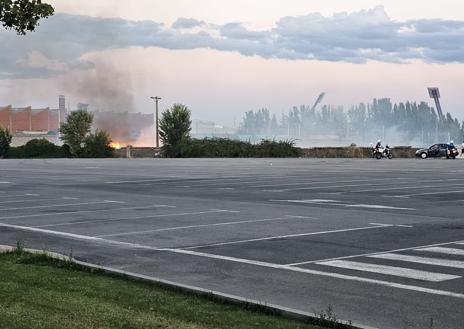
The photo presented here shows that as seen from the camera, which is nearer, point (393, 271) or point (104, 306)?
point (104, 306)

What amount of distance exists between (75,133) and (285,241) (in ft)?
274

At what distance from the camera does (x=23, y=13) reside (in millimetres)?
9203

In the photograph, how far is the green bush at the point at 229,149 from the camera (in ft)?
281

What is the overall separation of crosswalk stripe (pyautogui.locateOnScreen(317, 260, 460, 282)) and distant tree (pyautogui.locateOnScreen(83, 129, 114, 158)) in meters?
83.0

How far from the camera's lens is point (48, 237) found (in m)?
14.4

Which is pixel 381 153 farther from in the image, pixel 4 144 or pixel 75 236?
pixel 75 236

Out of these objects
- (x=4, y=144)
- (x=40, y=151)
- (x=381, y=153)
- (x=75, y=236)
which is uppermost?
(x=4, y=144)

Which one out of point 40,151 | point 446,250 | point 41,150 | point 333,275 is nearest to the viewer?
point 333,275

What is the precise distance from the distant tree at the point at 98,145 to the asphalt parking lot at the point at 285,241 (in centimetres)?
6623

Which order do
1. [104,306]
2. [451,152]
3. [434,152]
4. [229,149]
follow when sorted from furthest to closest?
[229,149] < [434,152] < [451,152] < [104,306]

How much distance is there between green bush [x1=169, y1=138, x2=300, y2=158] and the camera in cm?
8562

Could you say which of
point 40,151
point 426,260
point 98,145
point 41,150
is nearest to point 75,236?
point 426,260

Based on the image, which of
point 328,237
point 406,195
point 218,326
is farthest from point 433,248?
point 406,195

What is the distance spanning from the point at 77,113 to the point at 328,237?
3347 inches
